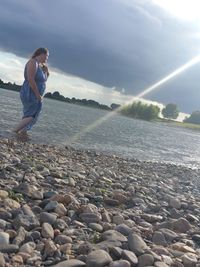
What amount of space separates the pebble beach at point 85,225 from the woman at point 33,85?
2876 mm

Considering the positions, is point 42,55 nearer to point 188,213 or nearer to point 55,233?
point 188,213

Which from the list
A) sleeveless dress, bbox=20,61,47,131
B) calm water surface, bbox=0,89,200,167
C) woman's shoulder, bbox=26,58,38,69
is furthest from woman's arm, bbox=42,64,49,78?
calm water surface, bbox=0,89,200,167

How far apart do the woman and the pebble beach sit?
113 inches

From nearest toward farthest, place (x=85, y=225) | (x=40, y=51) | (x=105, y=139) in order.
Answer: (x=85, y=225) → (x=40, y=51) → (x=105, y=139)

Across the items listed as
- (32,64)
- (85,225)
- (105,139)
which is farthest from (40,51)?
(105,139)

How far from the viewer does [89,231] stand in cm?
569

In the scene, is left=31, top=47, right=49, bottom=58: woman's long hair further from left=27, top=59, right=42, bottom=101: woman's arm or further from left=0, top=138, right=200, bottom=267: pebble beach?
left=0, top=138, right=200, bottom=267: pebble beach

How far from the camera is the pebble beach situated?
15.4ft

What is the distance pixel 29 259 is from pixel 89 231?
1.37m

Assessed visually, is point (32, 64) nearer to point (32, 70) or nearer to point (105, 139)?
point (32, 70)

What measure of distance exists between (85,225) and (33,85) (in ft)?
20.2

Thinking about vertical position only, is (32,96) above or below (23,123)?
above

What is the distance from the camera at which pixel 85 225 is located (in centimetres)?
592

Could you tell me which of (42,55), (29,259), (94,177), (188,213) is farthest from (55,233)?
(42,55)
